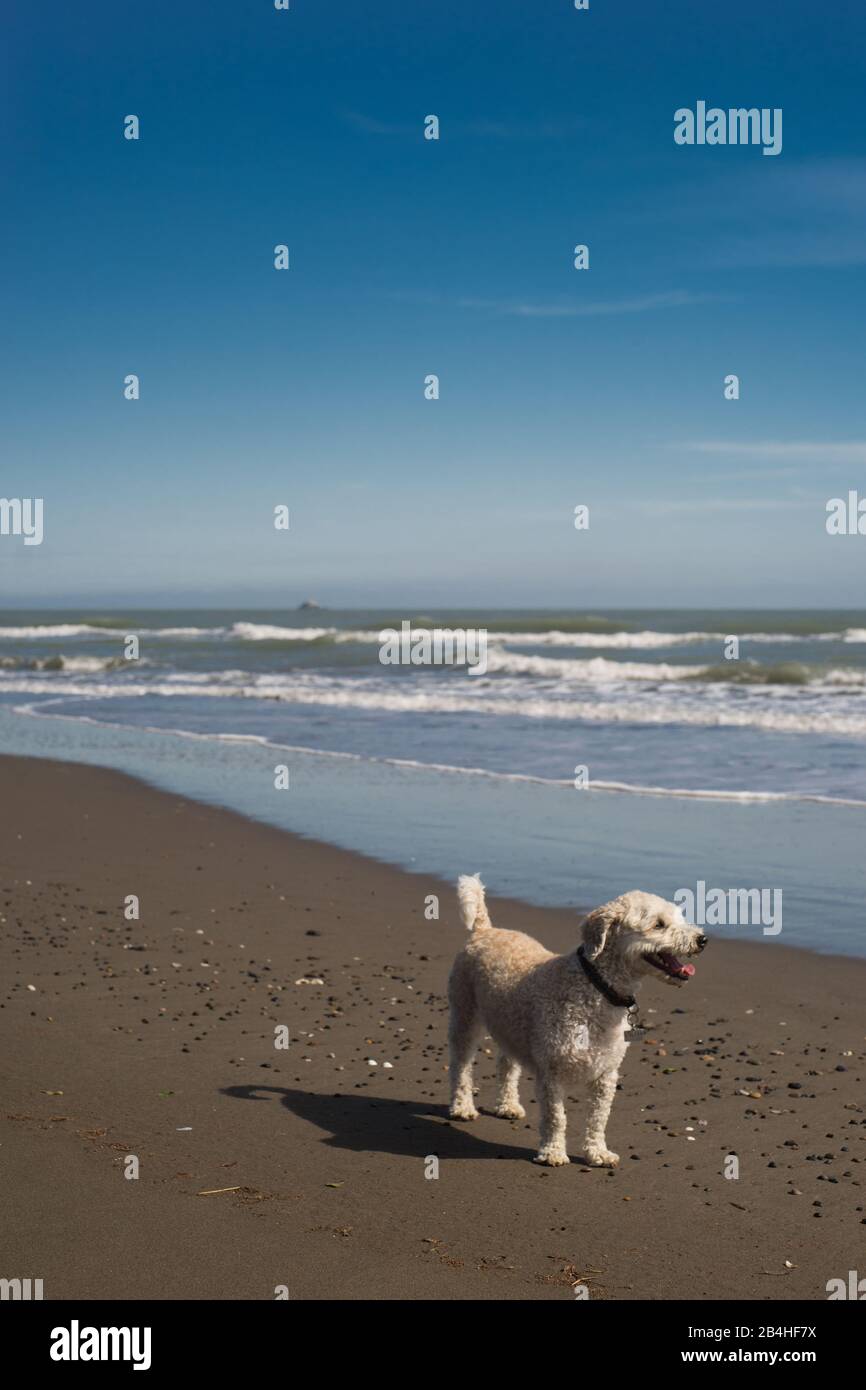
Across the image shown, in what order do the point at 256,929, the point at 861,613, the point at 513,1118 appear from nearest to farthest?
1. the point at 513,1118
2. the point at 256,929
3. the point at 861,613

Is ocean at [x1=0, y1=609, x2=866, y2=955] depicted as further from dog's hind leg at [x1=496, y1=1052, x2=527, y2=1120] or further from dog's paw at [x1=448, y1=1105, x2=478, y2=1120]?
dog's paw at [x1=448, y1=1105, x2=478, y2=1120]

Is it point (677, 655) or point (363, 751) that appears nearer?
point (363, 751)

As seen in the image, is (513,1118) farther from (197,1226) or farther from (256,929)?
(256,929)

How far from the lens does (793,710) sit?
25.9 metres

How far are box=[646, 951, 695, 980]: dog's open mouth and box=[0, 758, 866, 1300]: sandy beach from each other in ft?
3.01

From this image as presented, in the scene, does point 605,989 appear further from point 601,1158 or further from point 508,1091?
point 508,1091

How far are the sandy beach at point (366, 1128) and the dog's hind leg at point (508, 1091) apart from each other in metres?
0.08

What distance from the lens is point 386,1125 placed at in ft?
20.4

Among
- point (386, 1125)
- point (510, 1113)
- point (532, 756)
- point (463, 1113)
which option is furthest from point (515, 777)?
point (386, 1125)

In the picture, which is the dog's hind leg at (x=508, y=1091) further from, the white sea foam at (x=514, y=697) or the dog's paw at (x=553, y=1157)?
the white sea foam at (x=514, y=697)

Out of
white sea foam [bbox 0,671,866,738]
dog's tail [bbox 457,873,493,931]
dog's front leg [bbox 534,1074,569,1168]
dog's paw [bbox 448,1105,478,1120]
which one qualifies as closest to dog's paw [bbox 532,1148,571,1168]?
dog's front leg [bbox 534,1074,569,1168]

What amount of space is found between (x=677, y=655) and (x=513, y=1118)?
45.3 m

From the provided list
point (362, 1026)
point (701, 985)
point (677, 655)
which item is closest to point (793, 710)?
point (701, 985)

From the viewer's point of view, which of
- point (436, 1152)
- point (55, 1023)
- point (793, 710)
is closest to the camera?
point (436, 1152)
